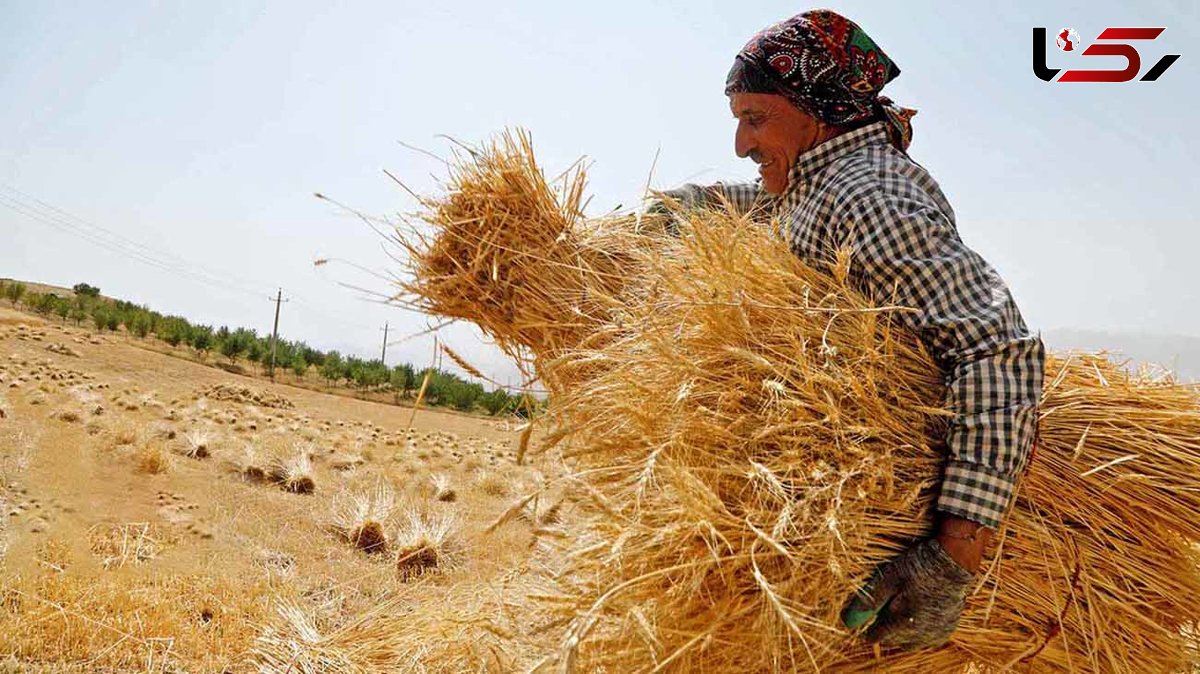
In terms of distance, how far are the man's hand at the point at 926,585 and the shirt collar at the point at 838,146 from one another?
0.79 metres

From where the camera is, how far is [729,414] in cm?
140

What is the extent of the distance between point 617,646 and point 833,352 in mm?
685

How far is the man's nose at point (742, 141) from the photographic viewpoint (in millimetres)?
1712

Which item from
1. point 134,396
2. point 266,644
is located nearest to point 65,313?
point 134,396

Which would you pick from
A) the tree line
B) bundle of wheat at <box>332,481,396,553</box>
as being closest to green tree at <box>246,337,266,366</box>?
the tree line

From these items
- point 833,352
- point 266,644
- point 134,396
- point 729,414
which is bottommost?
point 266,644

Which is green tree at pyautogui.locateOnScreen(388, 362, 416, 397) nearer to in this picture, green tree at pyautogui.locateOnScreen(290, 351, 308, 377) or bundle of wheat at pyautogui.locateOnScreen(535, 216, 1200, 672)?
green tree at pyautogui.locateOnScreen(290, 351, 308, 377)

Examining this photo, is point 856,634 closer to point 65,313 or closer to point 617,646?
point 617,646

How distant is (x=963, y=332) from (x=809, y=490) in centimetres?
40

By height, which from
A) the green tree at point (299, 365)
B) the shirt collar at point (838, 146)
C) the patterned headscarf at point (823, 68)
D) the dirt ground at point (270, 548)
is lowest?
the dirt ground at point (270, 548)

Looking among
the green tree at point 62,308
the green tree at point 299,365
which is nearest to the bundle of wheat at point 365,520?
the green tree at point 62,308

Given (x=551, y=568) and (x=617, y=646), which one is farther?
(x=551, y=568)

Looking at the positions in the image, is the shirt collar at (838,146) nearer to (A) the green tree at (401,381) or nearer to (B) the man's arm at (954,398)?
(B) the man's arm at (954,398)

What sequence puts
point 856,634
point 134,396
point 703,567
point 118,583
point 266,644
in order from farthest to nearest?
1. point 134,396
2. point 118,583
3. point 266,644
4. point 856,634
5. point 703,567
